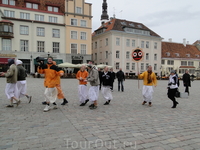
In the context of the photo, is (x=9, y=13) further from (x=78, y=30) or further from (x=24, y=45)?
(x=78, y=30)

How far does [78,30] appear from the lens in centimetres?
3922

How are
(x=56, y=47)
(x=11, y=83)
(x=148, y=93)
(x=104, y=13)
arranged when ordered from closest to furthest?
(x=11, y=83)
(x=148, y=93)
(x=56, y=47)
(x=104, y=13)

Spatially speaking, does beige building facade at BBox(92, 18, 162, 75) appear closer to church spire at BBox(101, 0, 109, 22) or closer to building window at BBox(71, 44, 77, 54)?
building window at BBox(71, 44, 77, 54)

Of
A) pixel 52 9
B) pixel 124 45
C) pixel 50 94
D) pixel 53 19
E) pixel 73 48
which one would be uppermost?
pixel 52 9

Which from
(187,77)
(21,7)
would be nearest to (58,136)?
(187,77)

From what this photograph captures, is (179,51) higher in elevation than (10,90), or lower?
higher

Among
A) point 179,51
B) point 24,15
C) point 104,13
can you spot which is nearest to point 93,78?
point 24,15

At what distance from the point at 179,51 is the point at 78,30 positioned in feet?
113

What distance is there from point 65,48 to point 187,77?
1177 inches

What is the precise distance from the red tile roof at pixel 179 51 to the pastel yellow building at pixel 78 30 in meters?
25.2

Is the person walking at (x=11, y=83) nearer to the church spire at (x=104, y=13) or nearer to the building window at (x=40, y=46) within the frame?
the building window at (x=40, y=46)

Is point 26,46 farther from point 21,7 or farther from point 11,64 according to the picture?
point 11,64

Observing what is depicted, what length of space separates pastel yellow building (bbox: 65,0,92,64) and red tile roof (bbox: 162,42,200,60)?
82.7 feet

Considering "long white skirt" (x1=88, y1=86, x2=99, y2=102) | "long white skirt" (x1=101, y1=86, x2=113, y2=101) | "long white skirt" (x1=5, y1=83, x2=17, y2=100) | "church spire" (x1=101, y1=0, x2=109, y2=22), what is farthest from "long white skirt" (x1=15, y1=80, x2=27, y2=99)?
"church spire" (x1=101, y1=0, x2=109, y2=22)
